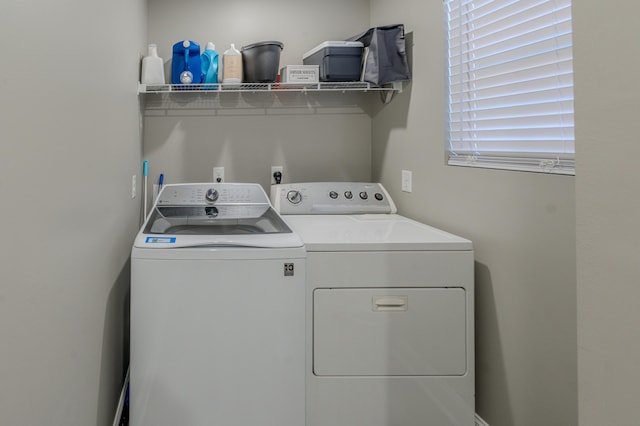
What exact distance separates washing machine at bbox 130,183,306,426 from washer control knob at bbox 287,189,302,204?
777 mm

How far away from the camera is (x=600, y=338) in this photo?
732 millimetres

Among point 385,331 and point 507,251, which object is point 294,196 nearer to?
point 385,331

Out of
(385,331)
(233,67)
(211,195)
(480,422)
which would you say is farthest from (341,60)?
(480,422)

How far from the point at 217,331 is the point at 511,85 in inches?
52.6

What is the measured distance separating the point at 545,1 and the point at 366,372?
4.47 ft

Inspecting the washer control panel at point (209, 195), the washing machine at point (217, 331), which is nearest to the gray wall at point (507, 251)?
the washing machine at point (217, 331)

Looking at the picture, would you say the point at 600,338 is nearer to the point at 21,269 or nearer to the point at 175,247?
the point at 21,269

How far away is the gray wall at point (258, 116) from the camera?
2.67 meters

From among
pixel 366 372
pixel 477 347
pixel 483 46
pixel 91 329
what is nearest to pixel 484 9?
pixel 483 46

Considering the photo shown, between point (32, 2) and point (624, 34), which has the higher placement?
point (32, 2)

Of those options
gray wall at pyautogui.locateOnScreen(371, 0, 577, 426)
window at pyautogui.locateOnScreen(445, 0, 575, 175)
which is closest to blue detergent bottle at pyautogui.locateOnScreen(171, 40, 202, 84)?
gray wall at pyautogui.locateOnScreen(371, 0, 577, 426)

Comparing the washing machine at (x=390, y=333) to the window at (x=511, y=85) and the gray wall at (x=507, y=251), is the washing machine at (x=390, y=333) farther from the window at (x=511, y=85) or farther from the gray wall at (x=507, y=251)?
the window at (x=511, y=85)

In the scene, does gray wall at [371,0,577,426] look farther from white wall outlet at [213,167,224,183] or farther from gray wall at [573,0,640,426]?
white wall outlet at [213,167,224,183]

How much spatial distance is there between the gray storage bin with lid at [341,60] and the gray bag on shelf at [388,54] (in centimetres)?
14
